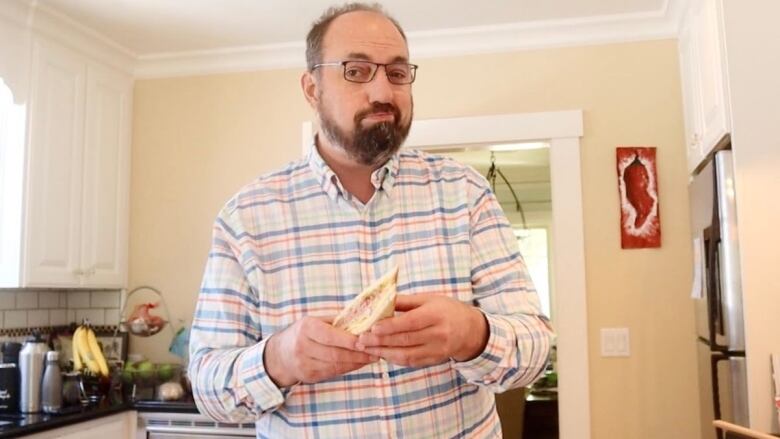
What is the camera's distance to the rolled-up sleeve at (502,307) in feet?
3.15

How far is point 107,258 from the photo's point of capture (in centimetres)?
320

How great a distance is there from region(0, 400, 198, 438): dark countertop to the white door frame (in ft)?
4.71

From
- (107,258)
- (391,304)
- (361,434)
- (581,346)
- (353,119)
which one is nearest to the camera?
(391,304)

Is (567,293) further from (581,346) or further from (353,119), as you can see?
(353,119)

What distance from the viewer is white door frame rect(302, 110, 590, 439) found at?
280 centimetres

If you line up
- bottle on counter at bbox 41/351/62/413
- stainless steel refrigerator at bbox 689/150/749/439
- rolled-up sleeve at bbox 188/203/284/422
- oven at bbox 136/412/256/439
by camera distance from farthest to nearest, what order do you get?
oven at bbox 136/412/256/439
bottle on counter at bbox 41/351/62/413
stainless steel refrigerator at bbox 689/150/749/439
rolled-up sleeve at bbox 188/203/284/422

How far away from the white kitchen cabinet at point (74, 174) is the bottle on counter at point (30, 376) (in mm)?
257

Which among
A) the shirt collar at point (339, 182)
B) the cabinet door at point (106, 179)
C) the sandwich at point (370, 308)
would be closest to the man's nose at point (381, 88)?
the shirt collar at point (339, 182)

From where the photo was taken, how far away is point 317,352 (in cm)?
89

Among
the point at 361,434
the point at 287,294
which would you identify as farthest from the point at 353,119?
the point at 361,434

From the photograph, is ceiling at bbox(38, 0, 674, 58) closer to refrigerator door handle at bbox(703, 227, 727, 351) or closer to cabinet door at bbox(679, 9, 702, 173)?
cabinet door at bbox(679, 9, 702, 173)

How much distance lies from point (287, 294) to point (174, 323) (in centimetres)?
233

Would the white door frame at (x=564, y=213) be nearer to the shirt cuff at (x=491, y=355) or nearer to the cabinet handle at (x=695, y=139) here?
the cabinet handle at (x=695, y=139)

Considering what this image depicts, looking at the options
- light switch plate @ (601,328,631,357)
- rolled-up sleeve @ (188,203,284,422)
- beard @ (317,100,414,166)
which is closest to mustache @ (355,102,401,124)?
beard @ (317,100,414,166)
